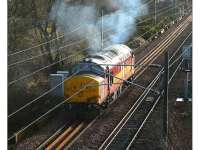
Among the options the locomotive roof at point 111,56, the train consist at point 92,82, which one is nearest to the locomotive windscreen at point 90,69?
the train consist at point 92,82

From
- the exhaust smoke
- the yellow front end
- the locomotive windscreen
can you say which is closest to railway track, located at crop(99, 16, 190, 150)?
the yellow front end

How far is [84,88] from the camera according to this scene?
23.7 m

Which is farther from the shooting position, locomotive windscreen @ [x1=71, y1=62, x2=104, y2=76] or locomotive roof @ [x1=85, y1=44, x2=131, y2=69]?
locomotive roof @ [x1=85, y1=44, x2=131, y2=69]

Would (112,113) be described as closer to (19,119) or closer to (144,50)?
(19,119)

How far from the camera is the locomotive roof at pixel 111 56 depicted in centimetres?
2507

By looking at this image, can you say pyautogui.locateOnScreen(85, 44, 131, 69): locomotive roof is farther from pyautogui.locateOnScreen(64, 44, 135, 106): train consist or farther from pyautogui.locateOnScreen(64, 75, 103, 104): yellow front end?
pyautogui.locateOnScreen(64, 75, 103, 104): yellow front end

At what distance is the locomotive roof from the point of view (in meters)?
25.1

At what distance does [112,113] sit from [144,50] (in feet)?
72.2

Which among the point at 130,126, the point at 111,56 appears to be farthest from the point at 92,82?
the point at 111,56

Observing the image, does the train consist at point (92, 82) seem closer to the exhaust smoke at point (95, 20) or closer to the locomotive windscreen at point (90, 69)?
the locomotive windscreen at point (90, 69)

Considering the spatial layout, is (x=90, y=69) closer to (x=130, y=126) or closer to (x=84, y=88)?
(x=84, y=88)

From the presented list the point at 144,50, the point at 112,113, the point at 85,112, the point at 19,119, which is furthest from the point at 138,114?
the point at 144,50

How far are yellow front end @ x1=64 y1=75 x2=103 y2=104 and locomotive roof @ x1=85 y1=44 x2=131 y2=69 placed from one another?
0.97 meters

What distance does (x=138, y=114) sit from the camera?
2552 centimetres
